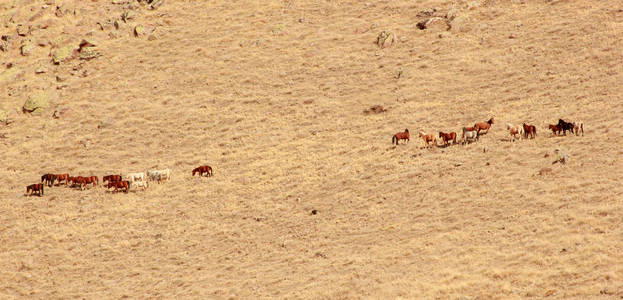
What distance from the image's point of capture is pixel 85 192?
3578 cm

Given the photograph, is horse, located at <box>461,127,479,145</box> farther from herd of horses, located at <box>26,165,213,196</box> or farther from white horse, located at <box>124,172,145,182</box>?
white horse, located at <box>124,172,145,182</box>

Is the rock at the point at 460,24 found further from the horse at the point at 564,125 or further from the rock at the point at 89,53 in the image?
the rock at the point at 89,53

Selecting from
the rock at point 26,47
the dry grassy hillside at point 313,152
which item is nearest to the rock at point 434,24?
the dry grassy hillside at point 313,152

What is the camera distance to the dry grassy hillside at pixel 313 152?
25234 mm

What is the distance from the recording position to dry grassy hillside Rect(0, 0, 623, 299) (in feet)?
82.8

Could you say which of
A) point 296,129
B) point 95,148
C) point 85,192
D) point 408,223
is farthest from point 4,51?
point 408,223

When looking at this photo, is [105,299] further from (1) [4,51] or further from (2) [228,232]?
(1) [4,51]

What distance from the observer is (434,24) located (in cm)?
4981

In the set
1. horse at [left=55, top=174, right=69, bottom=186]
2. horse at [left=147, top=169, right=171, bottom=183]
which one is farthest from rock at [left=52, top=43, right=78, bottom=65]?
horse at [left=147, top=169, right=171, bottom=183]

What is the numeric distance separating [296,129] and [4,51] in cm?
2859

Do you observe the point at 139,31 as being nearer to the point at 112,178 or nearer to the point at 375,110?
the point at 112,178

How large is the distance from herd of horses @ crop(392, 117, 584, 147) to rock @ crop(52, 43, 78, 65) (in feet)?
92.1

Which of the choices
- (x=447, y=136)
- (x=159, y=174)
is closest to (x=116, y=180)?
(x=159, y=174)

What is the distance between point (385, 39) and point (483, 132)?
15.5m
